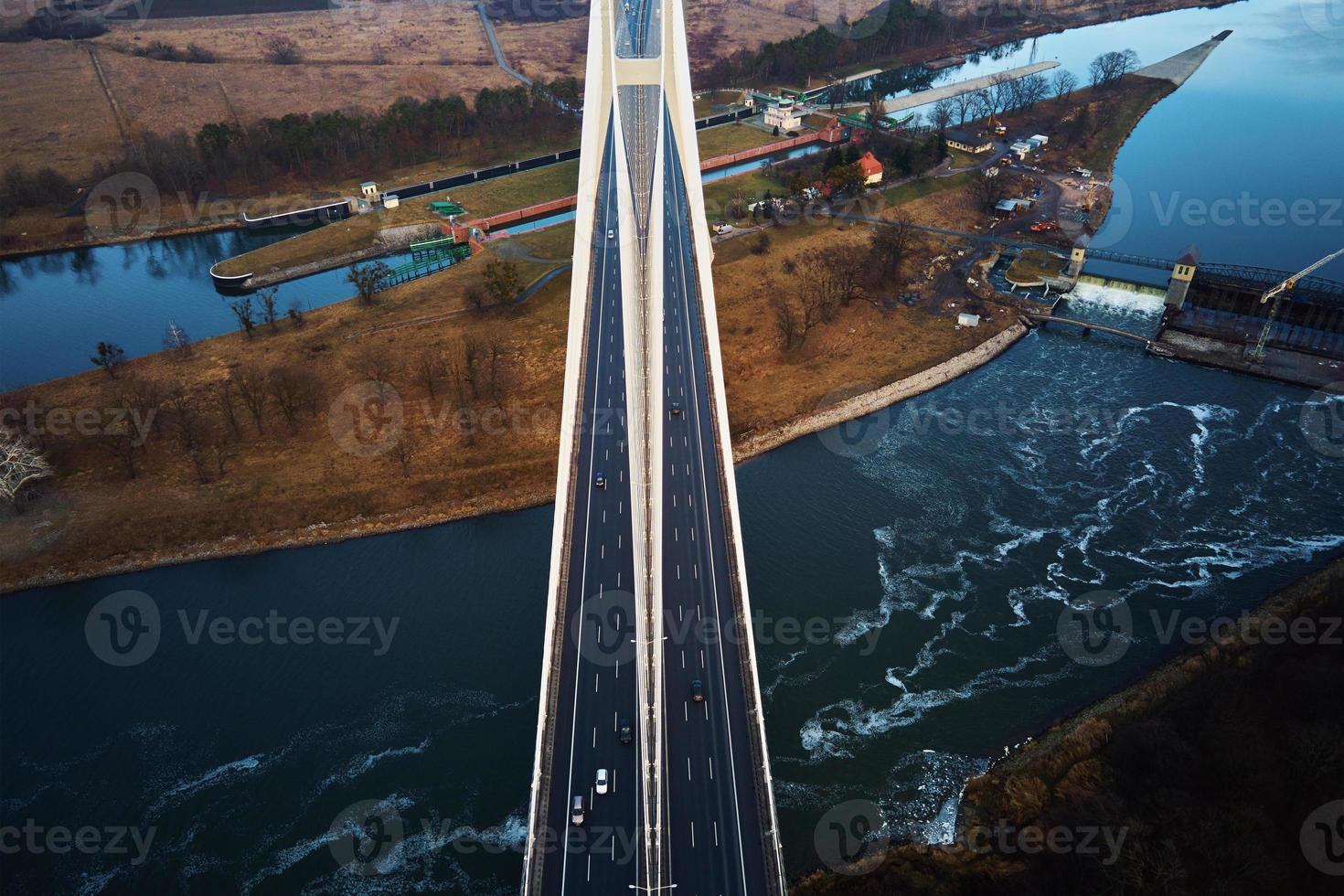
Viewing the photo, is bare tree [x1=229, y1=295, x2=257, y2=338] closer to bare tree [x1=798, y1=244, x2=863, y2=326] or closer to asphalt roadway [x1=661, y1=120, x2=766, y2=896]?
asphalt roadway [x1=661, y1=120, x2=766, y2=896]

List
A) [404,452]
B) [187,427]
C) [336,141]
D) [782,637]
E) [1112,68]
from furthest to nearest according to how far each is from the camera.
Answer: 1. [1112,68]
2. [336,141]
3. [404,452]
4. [187,427]
5. [782,637]

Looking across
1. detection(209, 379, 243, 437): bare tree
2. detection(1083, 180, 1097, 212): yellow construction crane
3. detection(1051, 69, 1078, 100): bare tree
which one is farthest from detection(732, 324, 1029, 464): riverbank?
detection(1051, 69, 1078, 100): bare tree

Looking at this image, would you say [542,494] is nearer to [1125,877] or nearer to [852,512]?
[852,512]

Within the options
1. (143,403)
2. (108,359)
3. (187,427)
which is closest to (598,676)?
(187,427)

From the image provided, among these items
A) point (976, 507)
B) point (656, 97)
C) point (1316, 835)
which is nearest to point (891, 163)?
point (656, 97)

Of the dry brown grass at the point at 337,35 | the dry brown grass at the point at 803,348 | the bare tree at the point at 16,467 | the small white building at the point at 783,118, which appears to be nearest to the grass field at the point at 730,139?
the small white building at the point at 783,118

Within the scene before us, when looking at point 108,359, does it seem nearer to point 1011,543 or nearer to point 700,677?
point 700,677

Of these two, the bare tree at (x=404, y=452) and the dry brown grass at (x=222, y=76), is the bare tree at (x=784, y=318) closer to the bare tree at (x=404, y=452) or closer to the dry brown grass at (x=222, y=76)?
the bare tree at (x=404, y=452)
